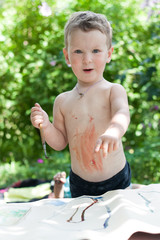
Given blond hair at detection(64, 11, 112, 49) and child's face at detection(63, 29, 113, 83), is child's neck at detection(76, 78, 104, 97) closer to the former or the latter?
child's face at detection(63, 29, 113, 83)

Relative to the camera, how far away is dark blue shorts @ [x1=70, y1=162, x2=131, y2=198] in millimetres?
1660

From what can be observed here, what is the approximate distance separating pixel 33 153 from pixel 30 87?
0.86 meters

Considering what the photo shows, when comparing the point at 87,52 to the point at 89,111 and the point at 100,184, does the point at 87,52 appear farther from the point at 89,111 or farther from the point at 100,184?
the point at 100,184

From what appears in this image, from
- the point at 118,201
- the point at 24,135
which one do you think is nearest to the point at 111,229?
the point at 118,201

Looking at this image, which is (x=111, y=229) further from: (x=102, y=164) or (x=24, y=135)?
(x=24, y=135)

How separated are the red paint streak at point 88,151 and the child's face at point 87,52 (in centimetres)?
29

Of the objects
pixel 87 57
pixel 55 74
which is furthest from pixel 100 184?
pixel 55 74

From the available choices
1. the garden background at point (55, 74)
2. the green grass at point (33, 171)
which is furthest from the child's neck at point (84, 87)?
the green grass at point (33, 171)

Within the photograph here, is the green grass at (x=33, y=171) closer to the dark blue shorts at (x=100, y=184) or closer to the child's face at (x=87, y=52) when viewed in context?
the dark blue shorts at (x=100, y=184)

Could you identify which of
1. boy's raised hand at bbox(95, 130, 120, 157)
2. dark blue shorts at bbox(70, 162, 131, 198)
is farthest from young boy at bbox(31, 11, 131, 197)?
boy's raised hand at bbox(95, 130, 120, 157)

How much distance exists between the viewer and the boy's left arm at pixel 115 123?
3.83 ft

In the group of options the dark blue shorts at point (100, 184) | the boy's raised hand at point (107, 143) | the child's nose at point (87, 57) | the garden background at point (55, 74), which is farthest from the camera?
the garden background at point (55, 74)

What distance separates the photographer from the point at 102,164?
5.40ft

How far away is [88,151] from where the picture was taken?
165cm
